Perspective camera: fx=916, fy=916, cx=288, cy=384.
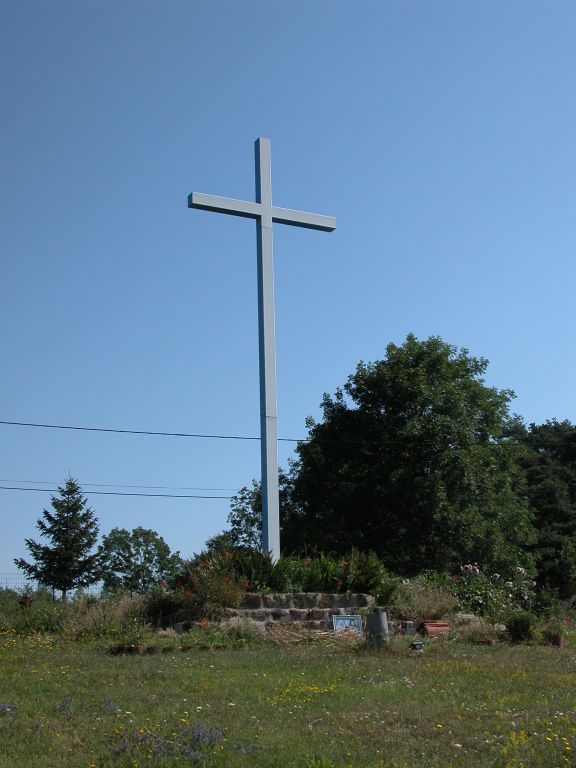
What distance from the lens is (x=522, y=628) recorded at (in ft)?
45.1

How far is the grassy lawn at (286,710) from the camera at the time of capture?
23.0 feet

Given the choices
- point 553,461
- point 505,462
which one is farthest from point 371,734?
point 553,461

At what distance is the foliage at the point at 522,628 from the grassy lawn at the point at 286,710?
6.42 feet

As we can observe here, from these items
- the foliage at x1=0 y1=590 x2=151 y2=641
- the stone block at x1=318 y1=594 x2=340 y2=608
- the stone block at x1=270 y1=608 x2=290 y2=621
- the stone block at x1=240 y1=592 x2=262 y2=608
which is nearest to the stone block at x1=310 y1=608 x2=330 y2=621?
the stone block at x1=318 y1=594 x2=340 y2=608

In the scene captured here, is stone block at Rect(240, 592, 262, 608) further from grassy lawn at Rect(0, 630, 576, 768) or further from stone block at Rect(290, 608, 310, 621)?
grassy lawn at Rect(0, 630, 576, 768)

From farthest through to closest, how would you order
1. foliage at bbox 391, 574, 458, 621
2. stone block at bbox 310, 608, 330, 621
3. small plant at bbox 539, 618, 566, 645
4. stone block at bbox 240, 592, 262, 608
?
1. foliage at bbox 391, 574, 458, 621
2. stone block at bbox 310, 608, 330, 621
3. stone block at bbox 240, 592, 262, 608
4. small plant at bbox 539, 618, 566, 645

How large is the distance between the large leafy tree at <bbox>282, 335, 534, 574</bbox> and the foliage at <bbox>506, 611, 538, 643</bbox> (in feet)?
43.7

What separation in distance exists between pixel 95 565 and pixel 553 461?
26.6 meters

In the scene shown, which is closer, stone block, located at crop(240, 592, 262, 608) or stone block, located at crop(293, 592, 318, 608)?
stone block, located at crop(240, 592, 262, 608)

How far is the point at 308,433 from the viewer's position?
Answer: 30.7 meters

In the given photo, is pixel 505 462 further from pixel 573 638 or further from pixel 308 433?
pixel 573 638

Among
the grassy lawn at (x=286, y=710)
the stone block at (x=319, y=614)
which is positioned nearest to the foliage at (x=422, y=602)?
the stone block at (x=319, y=614)

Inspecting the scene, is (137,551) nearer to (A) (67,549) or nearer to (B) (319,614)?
(A) (67,549)

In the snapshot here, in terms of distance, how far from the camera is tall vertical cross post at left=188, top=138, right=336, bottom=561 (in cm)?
1614
